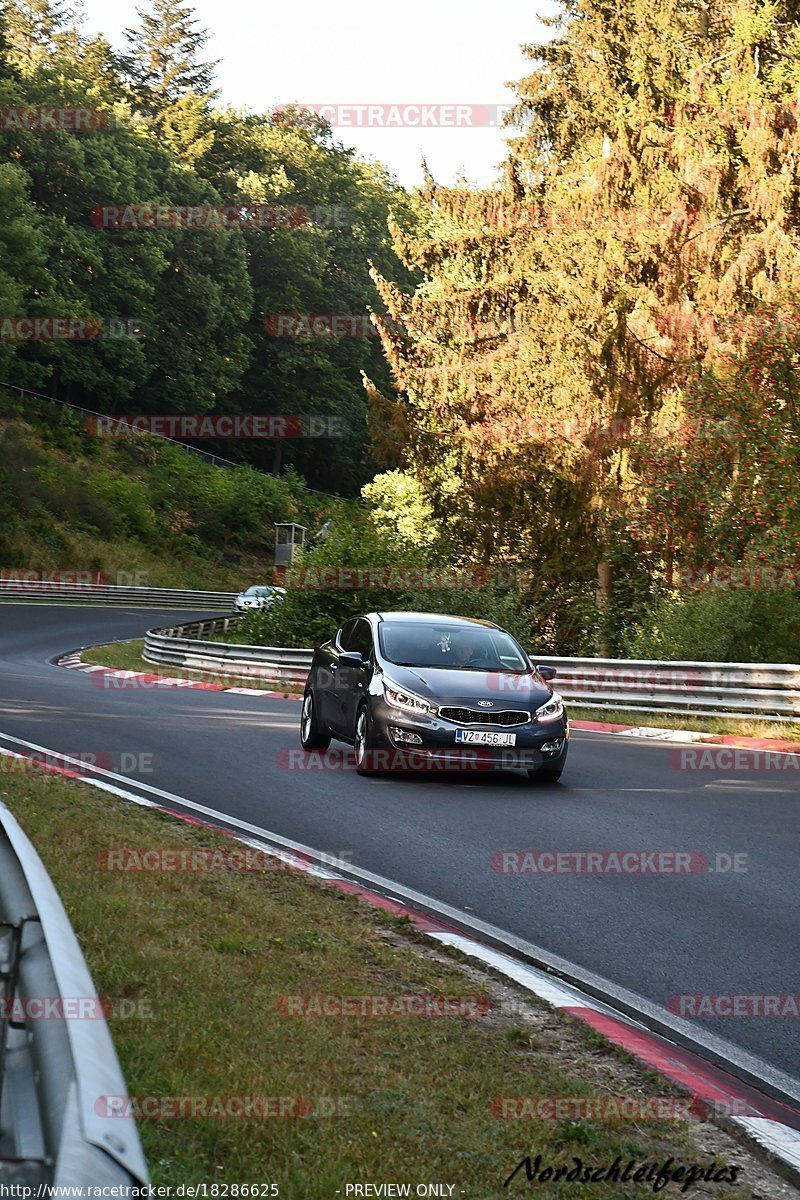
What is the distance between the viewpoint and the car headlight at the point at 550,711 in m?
13.7

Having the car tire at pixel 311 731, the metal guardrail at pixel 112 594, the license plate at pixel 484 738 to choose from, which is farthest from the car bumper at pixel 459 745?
the metal guardrail at pixel 112 594

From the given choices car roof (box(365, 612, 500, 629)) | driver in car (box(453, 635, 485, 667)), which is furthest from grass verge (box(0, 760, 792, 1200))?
car roof (box(365, 612, 500, 629))

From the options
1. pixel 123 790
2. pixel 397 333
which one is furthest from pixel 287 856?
pixel 397 333

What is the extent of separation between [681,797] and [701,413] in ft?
50.0

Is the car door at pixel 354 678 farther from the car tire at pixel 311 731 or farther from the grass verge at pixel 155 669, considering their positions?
the grass verge at pixel 155 669

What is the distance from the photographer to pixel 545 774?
14102 mm

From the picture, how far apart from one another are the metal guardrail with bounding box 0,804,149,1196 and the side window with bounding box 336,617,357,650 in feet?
40.8

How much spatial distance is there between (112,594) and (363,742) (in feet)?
154

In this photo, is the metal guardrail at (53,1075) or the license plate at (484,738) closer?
the metal guardrail at (53,1075)

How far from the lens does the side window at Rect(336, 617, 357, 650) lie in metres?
15.9

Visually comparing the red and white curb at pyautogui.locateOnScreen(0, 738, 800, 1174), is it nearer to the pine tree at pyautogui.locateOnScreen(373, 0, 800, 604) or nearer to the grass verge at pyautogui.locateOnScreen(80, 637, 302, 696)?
the grass verge at pyautogui.locateOnScreen(80, 637, 302, 696)

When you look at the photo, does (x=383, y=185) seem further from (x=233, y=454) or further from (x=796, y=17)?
(x=796, y=17)

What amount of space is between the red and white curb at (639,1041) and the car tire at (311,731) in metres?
6.50

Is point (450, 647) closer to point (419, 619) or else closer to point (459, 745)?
point (419, 619)
